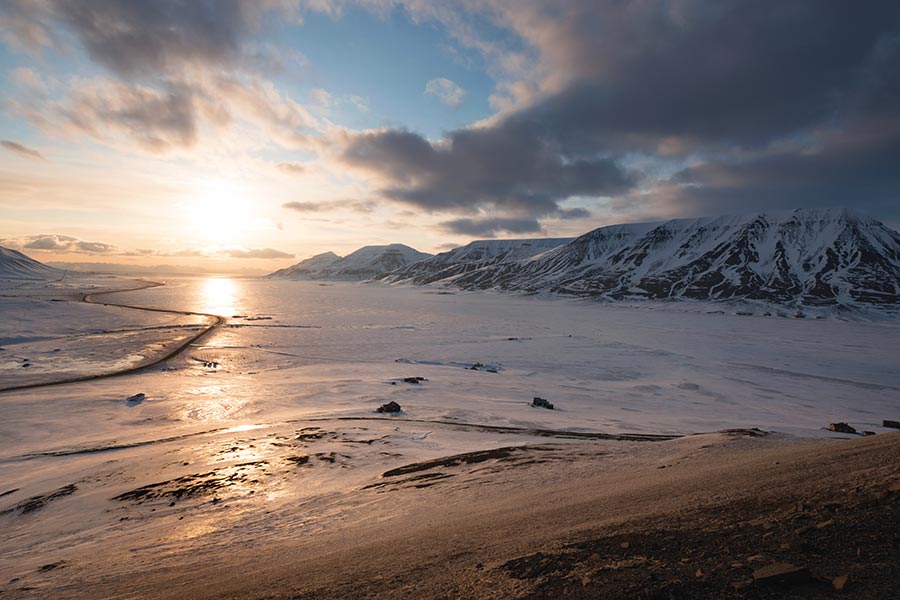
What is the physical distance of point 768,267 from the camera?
153 meters

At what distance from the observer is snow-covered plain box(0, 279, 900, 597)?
7977mm

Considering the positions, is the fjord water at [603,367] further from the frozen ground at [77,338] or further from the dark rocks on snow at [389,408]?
the frozen ground at [77,338]

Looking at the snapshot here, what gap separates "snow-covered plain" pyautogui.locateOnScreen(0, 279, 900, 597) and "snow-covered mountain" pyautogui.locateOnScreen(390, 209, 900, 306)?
Answer: 95071 mm

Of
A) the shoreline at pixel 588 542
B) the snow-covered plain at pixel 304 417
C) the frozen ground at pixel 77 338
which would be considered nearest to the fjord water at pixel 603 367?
the snow-covered plain at pixel 304 417

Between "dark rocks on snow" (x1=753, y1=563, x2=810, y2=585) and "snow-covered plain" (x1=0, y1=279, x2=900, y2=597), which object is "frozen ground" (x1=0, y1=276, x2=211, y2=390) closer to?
"snow-covered plain" (x1=0, y1=279, x2=900, y2=597)

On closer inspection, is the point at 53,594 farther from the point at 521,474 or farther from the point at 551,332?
the point at 551,332

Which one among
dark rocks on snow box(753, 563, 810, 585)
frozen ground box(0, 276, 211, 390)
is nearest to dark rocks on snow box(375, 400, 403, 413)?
dark rocks on snow box(753, 563, 810, 585)

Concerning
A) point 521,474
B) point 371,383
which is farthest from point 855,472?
point 371,383

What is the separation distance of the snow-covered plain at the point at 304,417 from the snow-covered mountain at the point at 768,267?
312 ft

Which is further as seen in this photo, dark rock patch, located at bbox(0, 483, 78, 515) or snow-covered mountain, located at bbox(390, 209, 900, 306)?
snow-covered mountain, located at bbox(390, 209, 900, 306)

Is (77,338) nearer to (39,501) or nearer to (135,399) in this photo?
(135,399)

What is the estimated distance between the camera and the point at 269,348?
127ft

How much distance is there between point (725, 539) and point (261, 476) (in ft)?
32.7

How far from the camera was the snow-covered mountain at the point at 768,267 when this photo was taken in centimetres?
12325
